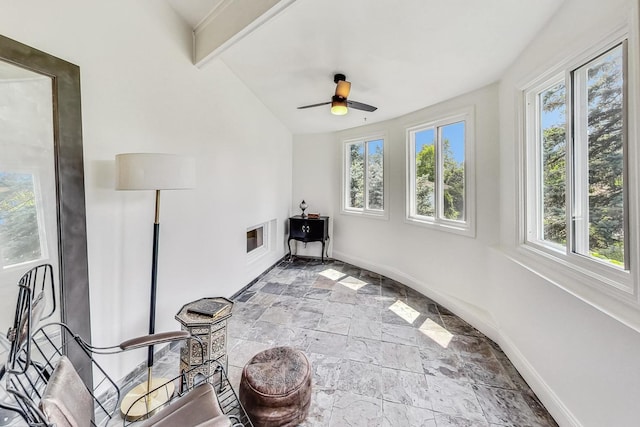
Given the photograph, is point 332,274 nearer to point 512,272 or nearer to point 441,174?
point 441,174

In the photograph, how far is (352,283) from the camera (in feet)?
12.5

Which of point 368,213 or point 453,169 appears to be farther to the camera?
point 368,213

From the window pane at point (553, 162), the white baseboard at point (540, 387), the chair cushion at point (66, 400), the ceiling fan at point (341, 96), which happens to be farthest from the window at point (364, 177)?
the chair cushion at point (66, 400)

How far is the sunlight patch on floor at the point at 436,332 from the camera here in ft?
7.80

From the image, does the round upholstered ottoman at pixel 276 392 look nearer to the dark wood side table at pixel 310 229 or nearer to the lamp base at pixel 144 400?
the lamp base at pixel 144 400

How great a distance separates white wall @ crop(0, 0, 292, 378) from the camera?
155 cm

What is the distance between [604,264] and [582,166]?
2.03ft

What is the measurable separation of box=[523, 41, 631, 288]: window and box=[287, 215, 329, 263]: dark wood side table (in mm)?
3033

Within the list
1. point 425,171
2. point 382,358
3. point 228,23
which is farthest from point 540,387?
point 228,23

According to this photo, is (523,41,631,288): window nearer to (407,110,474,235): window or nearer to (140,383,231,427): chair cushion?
(407,110,474,235): window

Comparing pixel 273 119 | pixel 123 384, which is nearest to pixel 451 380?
pixel 123 384

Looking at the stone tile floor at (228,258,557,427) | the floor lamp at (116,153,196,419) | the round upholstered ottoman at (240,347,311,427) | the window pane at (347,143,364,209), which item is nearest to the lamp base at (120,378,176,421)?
the floor lamp at (116,153,196,419)

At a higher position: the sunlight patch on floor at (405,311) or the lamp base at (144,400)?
the sunlight patch on floor at (405,311)

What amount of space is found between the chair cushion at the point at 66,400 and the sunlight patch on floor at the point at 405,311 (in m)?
2.60
